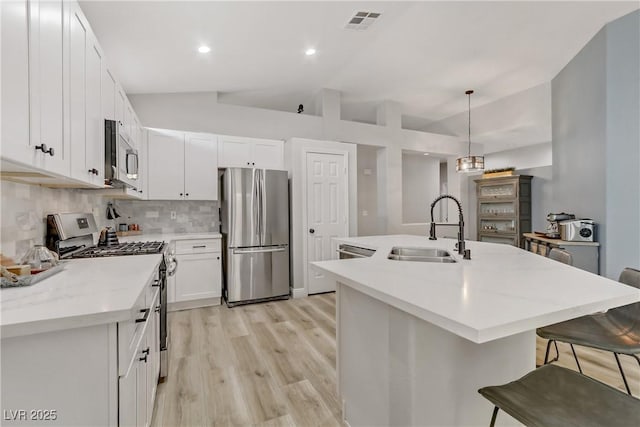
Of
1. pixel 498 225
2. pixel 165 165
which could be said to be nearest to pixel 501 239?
pixel 498 225

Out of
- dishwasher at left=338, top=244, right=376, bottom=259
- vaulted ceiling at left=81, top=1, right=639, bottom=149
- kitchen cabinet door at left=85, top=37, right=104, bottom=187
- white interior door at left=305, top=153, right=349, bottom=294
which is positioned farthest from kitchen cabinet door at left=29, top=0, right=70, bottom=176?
white interior door at left=305, top=153, right=349, bottom=294

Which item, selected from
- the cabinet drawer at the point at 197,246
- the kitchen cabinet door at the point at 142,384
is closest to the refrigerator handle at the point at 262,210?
the cabinet drawer at the point at 197,246

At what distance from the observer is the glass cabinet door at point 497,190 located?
254 inches

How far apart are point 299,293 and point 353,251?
1.52 meters

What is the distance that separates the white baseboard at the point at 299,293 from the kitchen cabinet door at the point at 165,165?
197 cm

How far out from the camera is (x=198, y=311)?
3.61m

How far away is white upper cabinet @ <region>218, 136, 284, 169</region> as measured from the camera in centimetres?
407

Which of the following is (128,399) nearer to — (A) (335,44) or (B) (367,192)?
(A) (335,44)

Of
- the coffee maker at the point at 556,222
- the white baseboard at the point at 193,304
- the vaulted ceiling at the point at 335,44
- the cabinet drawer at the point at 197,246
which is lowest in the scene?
the white baseboard at the point at 193,304

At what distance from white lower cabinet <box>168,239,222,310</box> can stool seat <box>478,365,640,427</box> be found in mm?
3382

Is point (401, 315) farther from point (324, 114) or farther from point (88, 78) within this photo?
point (324, 114)

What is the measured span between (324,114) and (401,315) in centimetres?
434

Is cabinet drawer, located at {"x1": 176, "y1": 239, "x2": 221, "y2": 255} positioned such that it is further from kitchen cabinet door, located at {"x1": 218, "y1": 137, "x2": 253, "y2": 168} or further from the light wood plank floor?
kitchen cabinet door, located at {"x1": 218, "y1": 137, "x2": 253, "y2": 168}

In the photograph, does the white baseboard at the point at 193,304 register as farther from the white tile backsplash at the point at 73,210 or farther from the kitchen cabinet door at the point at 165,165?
the kitchen cabinet door at the point at 165,165
